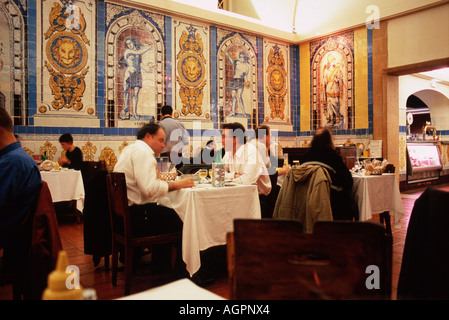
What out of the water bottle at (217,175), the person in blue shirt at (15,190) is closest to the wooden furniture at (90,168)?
the water bottle at (217,175)

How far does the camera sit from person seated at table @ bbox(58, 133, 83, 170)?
5715 millimetres

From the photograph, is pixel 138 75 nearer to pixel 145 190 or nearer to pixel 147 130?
pixel 147 130

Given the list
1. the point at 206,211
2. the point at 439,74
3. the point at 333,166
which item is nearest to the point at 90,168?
the point at 206,211

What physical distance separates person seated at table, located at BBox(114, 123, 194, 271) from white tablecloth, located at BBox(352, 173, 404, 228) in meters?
2.20

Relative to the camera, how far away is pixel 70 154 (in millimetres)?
5734

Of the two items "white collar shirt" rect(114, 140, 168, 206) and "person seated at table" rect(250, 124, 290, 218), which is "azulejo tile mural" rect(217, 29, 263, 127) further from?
"white collar shirt" rect(114, 140, 168, 206)

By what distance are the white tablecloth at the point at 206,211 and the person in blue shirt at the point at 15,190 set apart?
1.23 meters

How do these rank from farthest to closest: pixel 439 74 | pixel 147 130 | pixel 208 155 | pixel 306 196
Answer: pixel 439 74 → pixel 208 155 → pixel 306 196 → pixel 147 130

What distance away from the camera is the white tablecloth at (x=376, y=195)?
404cm

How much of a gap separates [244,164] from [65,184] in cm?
290

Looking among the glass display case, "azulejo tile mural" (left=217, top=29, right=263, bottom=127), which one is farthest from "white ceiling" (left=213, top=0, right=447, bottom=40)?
the glass display case

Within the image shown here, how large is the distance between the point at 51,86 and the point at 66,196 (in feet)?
6.93
